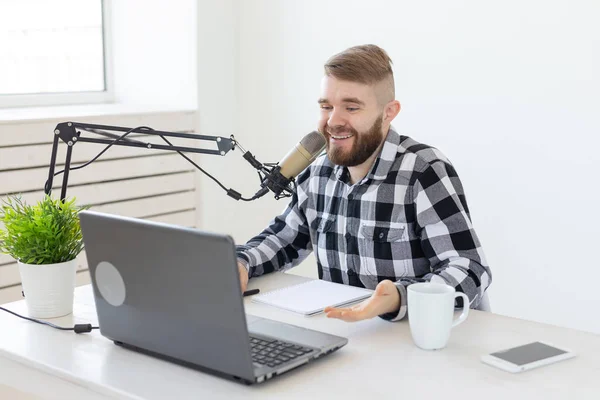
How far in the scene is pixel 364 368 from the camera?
1400 mm

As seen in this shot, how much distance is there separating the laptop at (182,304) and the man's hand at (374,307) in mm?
54

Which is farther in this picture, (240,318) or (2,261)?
(2,261)

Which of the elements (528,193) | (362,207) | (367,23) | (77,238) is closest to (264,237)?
(362,207)

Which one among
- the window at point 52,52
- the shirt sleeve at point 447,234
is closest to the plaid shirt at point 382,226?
the shirt sleeve at point 447,234

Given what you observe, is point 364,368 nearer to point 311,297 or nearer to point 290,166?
point 311,297

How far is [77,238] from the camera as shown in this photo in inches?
67.7

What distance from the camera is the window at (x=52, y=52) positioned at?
354cm

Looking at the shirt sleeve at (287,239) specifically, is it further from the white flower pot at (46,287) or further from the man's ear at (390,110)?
the white flower pot at (46,287)

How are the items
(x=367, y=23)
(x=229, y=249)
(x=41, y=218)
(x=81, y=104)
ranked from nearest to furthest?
1. (x=229, y=249)
2. (x=41, y=218)
3. (x=367, y=23)
4. (x=81, y=104)

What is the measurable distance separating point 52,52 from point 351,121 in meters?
2.10

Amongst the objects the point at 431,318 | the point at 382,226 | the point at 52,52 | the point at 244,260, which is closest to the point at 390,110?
the point at 382,226

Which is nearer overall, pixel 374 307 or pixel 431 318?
pixel 431 318

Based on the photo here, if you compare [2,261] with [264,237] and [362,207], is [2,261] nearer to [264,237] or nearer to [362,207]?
[264,237]

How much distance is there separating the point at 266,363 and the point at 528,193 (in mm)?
1876
